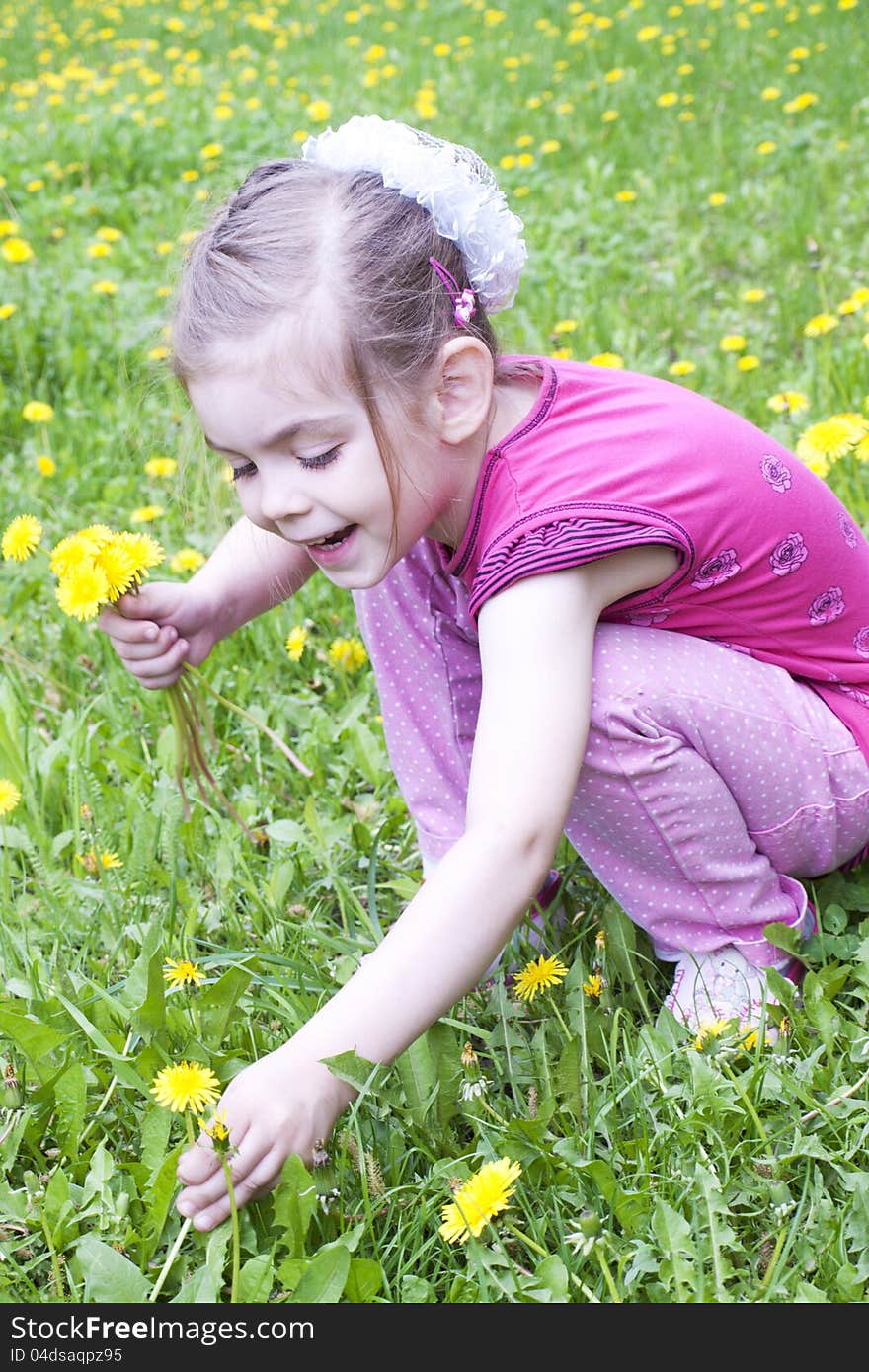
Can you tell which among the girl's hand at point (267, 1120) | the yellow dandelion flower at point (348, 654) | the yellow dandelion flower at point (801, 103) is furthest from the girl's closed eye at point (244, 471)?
the yellow dandelion flower at point (801, 103)

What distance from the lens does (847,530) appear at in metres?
1.49

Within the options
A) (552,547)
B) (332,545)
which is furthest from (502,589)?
(332,545)

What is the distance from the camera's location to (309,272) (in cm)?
124

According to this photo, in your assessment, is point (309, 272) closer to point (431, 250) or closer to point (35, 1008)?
point (431, 250)

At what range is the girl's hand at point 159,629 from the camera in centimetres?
154

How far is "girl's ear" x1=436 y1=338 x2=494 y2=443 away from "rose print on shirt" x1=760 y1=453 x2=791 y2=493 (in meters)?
0.30

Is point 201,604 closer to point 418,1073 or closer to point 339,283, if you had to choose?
point 339,283

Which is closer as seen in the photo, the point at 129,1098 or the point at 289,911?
the point at 129,1098

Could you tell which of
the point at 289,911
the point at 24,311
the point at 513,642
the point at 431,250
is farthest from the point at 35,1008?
the point at 24,311

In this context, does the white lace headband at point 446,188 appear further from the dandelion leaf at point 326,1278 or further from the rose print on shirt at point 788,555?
the dandelion leaf at point 326,1278

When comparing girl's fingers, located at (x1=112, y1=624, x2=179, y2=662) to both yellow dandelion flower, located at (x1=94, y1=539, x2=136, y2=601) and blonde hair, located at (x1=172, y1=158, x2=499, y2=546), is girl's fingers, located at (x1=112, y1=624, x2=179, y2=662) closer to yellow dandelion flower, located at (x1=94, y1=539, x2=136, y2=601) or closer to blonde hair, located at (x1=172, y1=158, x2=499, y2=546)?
yellow dandelion flower, located at (x1=94, y1=539, x2=136, y2=601)

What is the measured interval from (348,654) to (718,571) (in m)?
0.80

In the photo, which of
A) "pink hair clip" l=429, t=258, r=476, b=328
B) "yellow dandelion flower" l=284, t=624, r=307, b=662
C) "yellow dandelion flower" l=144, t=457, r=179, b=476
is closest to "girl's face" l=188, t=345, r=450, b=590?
"pink hair clip" l=429, t=258, r=476, b=328

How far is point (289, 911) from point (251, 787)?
0.90 feet
